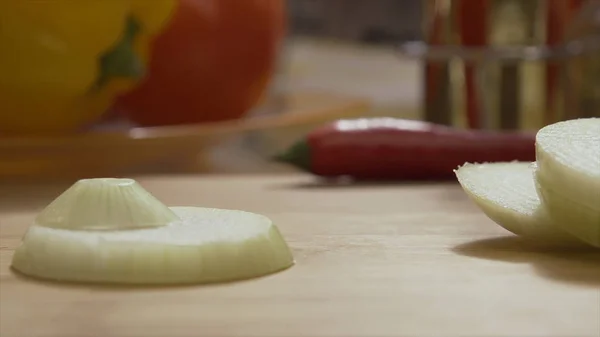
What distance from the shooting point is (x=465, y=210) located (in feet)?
2.22

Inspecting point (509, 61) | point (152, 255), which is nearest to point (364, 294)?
point (152, 255)

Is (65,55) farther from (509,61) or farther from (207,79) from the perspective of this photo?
(509,61)

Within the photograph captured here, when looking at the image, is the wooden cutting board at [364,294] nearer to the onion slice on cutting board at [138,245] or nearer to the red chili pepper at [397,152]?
the onion slice on cutting board at [138,245]

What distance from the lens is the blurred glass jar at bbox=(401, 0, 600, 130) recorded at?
980 mm

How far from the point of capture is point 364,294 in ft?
1.47

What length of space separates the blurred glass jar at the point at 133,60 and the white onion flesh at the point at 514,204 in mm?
380

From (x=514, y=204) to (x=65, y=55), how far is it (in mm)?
436

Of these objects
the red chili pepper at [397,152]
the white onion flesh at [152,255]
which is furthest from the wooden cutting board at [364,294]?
the red chili pepper at [397,152]

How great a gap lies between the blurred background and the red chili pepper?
0.13 metres

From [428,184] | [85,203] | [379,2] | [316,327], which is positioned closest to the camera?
[316,327]

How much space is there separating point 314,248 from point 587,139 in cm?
15

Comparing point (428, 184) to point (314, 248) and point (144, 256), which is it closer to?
point (314, 248)

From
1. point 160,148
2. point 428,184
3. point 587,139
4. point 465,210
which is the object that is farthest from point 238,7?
point 587,139

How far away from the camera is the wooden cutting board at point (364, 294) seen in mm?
400
